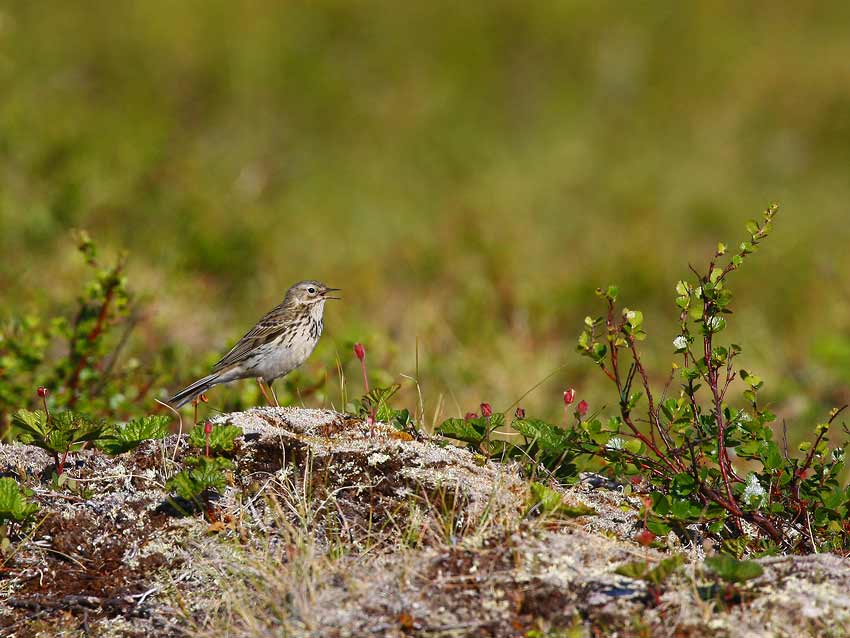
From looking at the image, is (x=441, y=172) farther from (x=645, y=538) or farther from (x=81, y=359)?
(x=645, y=538)

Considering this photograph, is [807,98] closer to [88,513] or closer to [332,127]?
[332,127]

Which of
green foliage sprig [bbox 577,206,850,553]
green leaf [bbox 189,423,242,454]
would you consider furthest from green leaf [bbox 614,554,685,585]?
green leaf [bbox 189,423,242,454]

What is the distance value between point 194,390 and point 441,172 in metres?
8.82

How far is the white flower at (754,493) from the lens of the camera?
452 centimetres

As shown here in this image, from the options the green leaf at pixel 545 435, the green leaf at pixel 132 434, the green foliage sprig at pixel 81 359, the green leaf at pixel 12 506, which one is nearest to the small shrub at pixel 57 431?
the green leaf at pixel 132 434

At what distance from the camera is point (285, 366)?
6.97 m

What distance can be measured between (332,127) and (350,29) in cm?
215

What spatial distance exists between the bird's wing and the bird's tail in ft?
0.23

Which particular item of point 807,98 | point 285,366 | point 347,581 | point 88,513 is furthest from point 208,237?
point 807,98

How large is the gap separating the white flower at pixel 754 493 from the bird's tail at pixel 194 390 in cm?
354

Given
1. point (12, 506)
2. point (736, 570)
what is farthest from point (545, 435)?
point (12, 506)

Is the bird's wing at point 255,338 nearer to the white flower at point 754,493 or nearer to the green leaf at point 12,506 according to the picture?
the green leaf at point 12,506

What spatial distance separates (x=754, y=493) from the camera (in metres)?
4.62

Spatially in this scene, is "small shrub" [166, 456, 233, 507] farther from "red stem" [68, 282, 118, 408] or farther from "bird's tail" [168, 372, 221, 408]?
"red stem" [68, 282, 118, 408]
